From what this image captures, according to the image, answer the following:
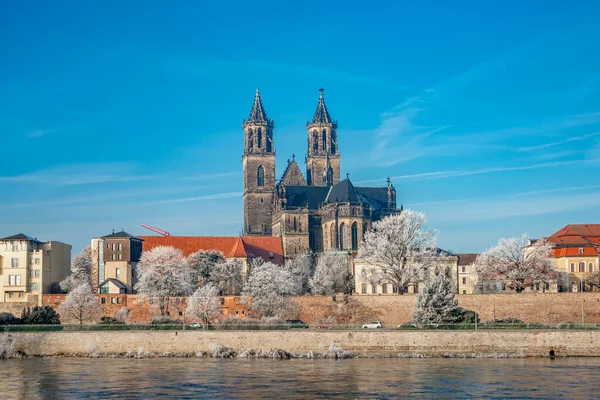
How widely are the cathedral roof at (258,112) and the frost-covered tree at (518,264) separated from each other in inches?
2317

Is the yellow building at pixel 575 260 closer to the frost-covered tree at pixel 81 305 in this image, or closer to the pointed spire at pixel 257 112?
the frost-covered tree at pixel 81 305

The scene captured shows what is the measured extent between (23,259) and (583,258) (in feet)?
188

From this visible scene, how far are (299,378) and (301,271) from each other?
64501mm

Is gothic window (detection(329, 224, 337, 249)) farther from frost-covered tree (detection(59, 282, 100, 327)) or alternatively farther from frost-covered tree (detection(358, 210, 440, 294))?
frost-covered tree (detection(59, 282, 100, 327))

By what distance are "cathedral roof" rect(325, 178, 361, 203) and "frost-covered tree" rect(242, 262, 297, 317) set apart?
3385cm

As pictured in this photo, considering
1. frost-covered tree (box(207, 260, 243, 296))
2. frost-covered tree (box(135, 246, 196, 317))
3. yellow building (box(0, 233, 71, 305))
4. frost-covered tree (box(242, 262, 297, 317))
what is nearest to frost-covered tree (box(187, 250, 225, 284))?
frost-covered tree (box(207, 260, 243, 296))

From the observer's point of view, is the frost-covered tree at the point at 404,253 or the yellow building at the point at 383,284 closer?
the frost-covered tree at the point at 404,253

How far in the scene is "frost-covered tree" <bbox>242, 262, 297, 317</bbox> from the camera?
3118 inches

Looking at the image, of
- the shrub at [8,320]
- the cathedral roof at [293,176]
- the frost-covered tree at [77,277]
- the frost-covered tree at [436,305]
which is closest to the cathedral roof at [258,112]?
the cathedral roof at [293,176]

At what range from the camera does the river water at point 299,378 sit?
40.6 metres

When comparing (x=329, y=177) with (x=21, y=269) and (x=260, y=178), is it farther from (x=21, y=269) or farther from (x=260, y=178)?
(x=21, y=269)

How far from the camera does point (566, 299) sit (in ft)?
242

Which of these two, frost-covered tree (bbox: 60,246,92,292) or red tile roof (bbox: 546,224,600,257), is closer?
frost-covered tree (bbox: 60,246,92,292)

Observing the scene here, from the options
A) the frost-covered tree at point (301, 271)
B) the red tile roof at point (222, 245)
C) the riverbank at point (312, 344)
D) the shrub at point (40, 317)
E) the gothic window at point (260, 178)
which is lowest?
the riverbank at point (312, 344)
